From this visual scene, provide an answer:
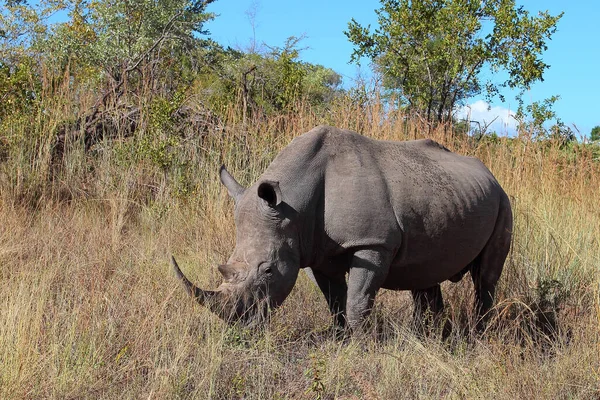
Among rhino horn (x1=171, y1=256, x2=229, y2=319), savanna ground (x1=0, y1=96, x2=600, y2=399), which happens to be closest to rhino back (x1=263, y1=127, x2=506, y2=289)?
savanna ground (x1=0, y1=96, x2=600, y2=399)

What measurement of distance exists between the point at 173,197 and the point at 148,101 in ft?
6.00

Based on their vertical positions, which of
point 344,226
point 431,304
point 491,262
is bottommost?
point 431,304

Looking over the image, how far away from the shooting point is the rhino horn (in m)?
4.41

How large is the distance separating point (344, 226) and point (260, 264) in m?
0.56

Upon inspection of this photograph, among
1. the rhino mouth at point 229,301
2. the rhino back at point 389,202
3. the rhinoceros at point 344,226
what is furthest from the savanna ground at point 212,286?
the rhino back at point 389,202

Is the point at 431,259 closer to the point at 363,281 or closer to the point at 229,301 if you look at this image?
the point at 363,281

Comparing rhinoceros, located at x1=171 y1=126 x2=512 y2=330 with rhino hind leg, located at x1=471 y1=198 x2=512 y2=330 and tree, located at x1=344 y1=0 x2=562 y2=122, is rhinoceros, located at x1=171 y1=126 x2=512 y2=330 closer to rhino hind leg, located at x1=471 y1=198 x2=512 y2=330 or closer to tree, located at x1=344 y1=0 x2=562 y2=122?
rhino hind leg, located at x1=471 y1=198 x2=512 y2=330

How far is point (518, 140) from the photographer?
8.96 metres

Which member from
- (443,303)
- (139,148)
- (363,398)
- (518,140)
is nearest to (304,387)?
(363,398)

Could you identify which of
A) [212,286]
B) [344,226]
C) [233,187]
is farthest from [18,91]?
[344,226]

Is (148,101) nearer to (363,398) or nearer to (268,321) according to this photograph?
(268,321)

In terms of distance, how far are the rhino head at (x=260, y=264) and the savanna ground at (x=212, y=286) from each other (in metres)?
0.15

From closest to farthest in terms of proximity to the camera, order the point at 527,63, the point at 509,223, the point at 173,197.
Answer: the point at 509,223, the point at 173,197, the point at 527,63

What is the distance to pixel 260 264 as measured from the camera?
14.8 ft
